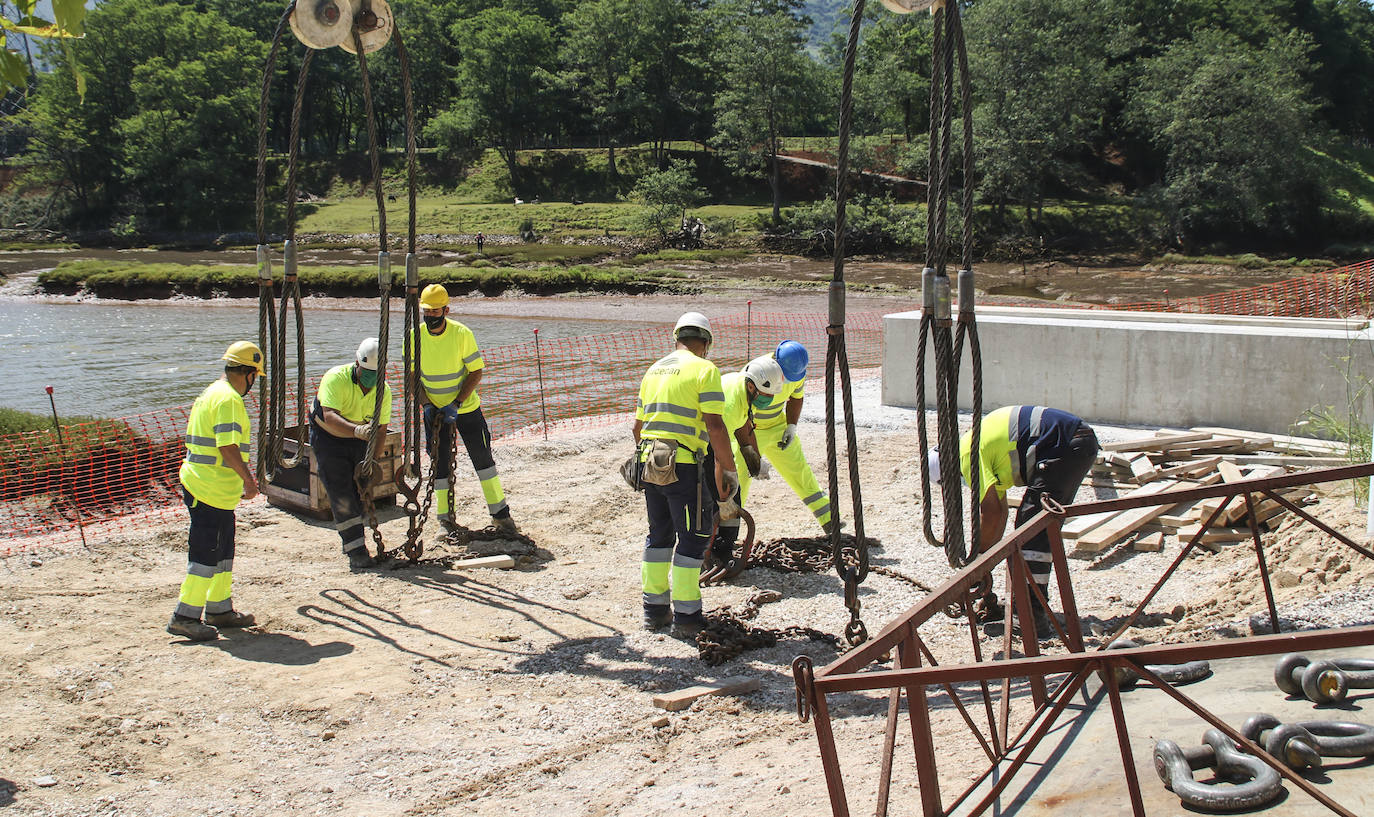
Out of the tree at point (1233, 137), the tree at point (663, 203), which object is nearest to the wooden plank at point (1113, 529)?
the tree at point (1233, 137)

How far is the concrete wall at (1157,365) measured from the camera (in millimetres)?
10367

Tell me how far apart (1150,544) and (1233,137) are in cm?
3901

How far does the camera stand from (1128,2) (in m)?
51.6

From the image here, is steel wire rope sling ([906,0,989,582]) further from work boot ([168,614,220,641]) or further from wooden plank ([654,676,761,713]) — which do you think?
work boot ([168,614,220,641])

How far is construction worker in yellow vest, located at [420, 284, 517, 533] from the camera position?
27.3 feet

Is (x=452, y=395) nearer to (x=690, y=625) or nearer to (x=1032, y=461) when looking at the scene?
(x=690, y=625)

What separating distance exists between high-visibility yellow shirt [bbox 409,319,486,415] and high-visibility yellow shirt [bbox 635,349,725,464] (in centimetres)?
262

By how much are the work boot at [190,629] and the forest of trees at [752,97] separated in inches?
1637

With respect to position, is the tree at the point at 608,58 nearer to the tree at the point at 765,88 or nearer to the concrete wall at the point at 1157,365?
the tree at the point at 765,88

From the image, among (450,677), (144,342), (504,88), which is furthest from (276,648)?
(504,88)

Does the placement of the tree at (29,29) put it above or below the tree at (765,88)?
below

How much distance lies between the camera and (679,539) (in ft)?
20.5

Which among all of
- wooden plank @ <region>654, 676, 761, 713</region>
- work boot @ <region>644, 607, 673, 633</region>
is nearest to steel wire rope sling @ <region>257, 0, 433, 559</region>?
work boot @ <region>644, 607, 673, 633</region>

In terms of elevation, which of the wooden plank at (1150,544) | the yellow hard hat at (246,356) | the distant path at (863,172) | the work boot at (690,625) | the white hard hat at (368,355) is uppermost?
the distant path at (863,172)
